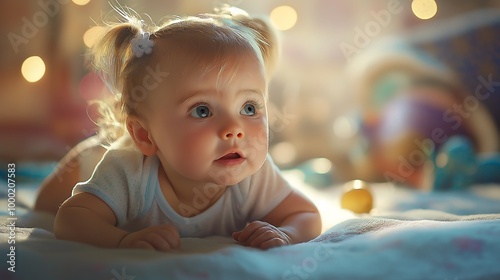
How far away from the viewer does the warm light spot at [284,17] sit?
234 cm

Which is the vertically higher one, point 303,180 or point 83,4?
point 83,4

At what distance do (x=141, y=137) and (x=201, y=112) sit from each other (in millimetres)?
159

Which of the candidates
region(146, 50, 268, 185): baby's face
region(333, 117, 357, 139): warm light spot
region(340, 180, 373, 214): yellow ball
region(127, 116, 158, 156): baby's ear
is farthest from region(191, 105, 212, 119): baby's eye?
region(333, 117, 357, 139): warm light spot

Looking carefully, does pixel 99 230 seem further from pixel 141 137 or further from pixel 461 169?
pixel 461 169

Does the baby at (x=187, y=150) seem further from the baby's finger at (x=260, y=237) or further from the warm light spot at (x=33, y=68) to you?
the warm light spot at (x=33, y=68)

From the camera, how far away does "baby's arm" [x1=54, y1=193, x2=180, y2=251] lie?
920 mm

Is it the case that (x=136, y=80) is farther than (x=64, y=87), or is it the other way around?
(x=64, y=87)

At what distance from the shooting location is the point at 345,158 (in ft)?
7.17

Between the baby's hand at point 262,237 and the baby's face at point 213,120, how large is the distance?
0.35ft

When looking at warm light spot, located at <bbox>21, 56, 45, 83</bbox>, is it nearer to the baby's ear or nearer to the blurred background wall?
the blurred background wall

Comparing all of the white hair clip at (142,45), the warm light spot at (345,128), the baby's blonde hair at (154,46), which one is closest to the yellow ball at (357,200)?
the baby's blonde hair at (154,46)

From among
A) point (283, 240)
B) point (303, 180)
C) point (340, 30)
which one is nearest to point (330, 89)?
point (340, 30)

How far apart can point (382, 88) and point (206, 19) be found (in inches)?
44.6

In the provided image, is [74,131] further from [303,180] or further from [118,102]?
[118,102]
